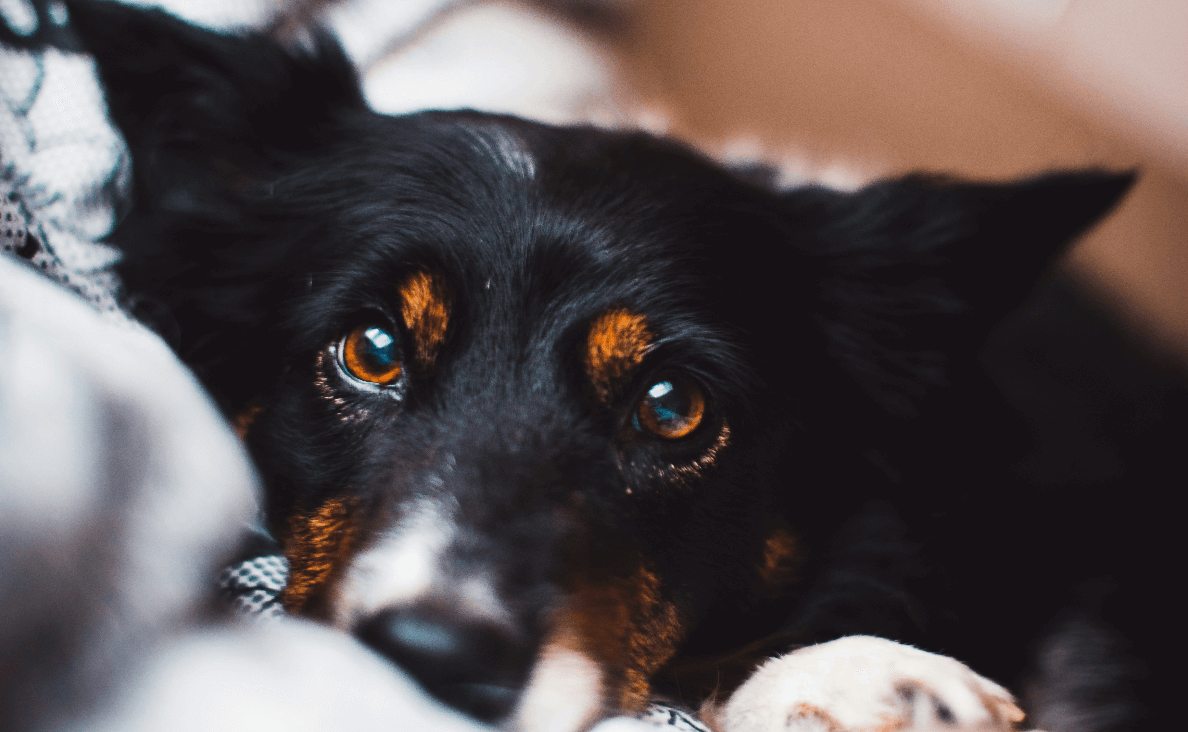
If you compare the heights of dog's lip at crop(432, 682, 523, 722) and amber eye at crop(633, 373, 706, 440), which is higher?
amber eye at crop(633, 373, 706, 440)

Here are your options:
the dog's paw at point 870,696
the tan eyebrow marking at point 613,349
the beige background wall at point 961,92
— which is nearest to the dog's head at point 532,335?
the tan eyebrow marking at point 613,349

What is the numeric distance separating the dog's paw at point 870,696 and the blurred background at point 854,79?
932 mm

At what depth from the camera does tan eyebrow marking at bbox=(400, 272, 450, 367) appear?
1.05m

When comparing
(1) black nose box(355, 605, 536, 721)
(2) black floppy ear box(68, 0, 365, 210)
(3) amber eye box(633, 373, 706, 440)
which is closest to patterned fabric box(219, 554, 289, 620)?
(1) black nose box(355, 605, 536, 721)

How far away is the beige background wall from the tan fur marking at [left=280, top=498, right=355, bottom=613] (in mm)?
1087

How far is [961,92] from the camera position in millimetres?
1645

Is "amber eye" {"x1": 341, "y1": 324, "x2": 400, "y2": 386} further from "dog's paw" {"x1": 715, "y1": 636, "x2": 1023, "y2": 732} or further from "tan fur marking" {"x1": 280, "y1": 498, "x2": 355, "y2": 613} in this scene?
"dog's paw" {"x1": 715, "y1": 636, "x2": 1023, "y2": 732}

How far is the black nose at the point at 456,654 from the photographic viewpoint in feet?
2.45

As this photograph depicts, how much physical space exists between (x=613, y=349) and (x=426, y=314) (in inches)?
10.9

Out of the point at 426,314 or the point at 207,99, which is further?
the point at 207,99

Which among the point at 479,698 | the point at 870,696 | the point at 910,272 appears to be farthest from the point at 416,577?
the point at 910,272

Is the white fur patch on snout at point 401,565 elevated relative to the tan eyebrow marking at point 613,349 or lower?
lower

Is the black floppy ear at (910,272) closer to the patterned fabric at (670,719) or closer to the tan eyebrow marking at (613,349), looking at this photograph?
the tan eyebrow marking at (613,349)

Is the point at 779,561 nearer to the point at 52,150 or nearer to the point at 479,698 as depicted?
the point at 479,698
